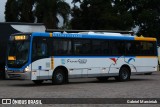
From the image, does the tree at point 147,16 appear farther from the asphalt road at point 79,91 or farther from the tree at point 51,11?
the asphalt road at point 79,91

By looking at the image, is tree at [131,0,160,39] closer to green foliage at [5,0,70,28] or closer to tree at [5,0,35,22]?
green foliage at [5,0,70,28]

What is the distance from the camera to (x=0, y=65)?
31.3 metres

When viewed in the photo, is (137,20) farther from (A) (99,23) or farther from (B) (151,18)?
(A) (99,23)

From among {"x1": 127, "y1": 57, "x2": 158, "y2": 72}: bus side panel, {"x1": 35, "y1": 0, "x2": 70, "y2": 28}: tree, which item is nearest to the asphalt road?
{"x1": 127, "y1": 57, "x2": 158, "y2": 72}: bus side panel

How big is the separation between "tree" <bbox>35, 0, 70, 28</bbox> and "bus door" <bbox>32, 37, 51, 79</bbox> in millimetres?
30043

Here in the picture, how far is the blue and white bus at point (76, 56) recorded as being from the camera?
24.3m

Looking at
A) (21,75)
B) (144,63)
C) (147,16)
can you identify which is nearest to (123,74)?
(144,63)

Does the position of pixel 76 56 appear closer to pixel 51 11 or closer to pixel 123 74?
pixel 123 74

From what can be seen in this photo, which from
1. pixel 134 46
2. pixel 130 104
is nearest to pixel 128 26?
pixel 134 46

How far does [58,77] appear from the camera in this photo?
25422 millimetres

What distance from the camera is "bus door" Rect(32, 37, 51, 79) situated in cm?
2422

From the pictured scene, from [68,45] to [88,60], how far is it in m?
1.70

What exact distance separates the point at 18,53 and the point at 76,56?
11.2 feet

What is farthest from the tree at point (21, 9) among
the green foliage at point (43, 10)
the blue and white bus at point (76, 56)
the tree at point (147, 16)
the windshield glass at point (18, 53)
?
the windshield glass at point (18, 53)
